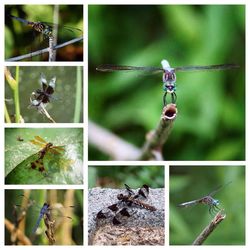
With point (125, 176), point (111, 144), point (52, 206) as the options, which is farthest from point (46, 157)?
point (111, 144)

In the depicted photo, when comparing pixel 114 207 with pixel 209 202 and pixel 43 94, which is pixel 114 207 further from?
pixel 43 94

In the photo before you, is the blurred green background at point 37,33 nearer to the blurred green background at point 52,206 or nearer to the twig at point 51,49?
the twig at point 51,49

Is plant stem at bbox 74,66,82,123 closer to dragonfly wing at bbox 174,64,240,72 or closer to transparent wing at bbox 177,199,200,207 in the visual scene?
dragonfly wing at bbox 174,64,240,72

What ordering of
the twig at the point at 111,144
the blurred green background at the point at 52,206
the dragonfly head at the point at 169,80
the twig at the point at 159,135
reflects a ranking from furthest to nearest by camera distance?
the twig at the point at 111,144, the blurred green background at the point at 52,206, the dragonfly head at the point at 169,80, the twig at the point at 159,135

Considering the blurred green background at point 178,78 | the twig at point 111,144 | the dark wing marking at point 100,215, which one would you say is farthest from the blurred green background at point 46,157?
the blurred green background at point 178,78

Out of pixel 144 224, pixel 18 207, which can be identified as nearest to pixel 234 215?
pixel 144 224
